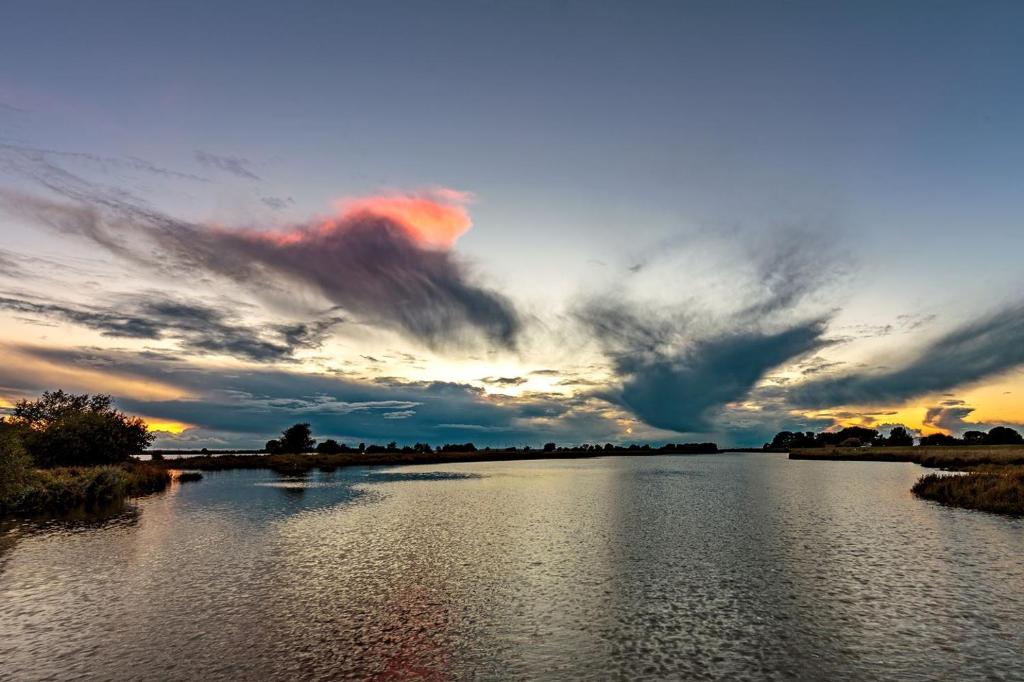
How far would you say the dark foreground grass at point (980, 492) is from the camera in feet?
170

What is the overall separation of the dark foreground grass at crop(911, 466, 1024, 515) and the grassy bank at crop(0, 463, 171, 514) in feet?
304

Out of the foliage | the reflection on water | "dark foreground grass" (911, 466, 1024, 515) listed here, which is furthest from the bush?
"dark foreground grass" (911, 466, 1024, 515)

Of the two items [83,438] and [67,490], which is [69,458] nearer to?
[83,438]

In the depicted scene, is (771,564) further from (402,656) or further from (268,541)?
(268,541)

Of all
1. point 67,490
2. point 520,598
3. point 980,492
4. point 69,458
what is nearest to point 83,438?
point 69,458

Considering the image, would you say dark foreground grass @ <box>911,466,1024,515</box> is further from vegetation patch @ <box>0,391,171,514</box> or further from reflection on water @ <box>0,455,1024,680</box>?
vegetation patch @ <box>0,391,171,514</box>

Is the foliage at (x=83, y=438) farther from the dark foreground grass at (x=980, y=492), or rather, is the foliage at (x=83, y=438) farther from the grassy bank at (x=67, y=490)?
the dark foreground grass at (x=980, y=492)

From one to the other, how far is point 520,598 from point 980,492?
5601cm

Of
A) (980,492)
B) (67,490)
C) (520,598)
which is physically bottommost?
(520,598)

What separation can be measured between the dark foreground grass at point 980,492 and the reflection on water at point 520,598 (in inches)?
175

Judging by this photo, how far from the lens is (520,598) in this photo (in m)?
26.5

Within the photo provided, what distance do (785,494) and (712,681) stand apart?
6591 cm

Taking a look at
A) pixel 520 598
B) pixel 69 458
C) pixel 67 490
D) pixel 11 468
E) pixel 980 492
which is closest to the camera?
pixel 520 598

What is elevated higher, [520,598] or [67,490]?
[67,490]
